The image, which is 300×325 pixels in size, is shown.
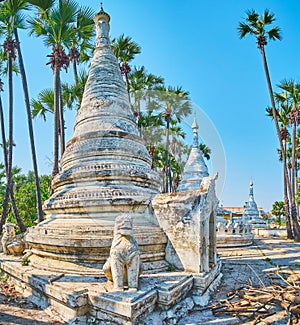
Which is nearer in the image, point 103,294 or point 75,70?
point 103,294

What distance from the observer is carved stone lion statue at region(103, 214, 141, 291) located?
4.90 metres

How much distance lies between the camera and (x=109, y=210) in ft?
23.2

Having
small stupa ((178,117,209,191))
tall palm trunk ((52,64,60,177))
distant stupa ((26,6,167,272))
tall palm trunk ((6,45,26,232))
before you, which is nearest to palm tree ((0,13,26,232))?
tall palm trunk ((6,45,26,232))

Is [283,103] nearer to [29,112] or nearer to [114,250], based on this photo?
[29,112]

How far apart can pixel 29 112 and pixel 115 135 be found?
10397 millimetres

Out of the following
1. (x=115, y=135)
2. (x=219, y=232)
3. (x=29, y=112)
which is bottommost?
(x=219, y=232)

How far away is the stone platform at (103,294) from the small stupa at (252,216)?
Answer: 89.3 feet

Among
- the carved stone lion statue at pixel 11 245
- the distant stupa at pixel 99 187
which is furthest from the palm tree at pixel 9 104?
the distant stupa at pixel 99 187

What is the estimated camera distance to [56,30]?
46.6ft

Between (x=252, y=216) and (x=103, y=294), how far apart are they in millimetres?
31361

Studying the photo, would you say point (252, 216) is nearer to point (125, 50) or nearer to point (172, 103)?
point (172, 103)

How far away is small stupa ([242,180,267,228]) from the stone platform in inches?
1071

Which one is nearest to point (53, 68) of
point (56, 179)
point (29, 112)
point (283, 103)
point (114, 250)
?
point (29, 112)

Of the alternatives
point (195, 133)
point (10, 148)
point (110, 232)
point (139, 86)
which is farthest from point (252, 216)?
point (110, 232)
